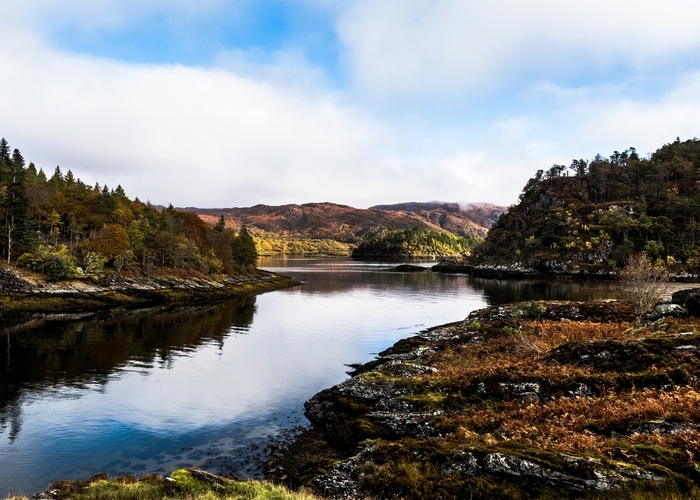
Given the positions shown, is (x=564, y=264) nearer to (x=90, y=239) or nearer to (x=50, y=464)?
(x=90, y=239)

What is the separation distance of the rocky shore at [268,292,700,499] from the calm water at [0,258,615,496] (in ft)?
18.9

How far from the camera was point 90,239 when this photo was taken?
10594 centimetres

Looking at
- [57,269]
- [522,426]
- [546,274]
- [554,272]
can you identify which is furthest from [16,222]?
[554,272]

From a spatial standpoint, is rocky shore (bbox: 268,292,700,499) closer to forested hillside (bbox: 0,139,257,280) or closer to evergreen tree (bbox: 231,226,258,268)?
forested hillside (bbox: 0,139,257,280)

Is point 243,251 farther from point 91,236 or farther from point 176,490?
point 176,490

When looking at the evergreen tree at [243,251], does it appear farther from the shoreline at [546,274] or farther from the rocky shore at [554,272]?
the rocky shore at [554,272]

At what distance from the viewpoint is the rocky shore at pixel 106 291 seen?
255 ft

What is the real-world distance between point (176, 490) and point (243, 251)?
14177cm

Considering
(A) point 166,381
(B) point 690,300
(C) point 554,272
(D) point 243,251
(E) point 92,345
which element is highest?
(D) point 243,251

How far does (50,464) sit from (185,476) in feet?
43.3

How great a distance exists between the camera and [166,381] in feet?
130

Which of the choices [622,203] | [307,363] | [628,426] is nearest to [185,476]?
[628,426]

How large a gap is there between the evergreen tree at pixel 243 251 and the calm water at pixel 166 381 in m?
65.2

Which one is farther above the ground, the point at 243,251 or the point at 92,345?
the point at 243,251
